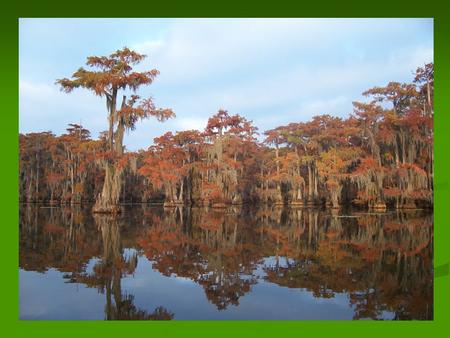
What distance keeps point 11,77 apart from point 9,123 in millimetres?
435

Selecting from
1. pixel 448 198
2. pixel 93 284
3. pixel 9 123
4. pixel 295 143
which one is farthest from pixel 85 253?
pixel 295 143

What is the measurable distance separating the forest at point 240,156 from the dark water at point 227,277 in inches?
274

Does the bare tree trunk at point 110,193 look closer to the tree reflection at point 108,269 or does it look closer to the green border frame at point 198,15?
the tree reflection at point 108,269

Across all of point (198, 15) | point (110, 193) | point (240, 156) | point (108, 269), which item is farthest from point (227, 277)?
point (240, 156)

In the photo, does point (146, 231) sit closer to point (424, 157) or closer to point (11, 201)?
point (11, 201)

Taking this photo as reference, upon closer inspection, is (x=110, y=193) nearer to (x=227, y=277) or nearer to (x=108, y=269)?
(x=108, y=269)

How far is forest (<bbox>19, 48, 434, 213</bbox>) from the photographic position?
41.8ft

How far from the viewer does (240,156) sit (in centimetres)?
2195

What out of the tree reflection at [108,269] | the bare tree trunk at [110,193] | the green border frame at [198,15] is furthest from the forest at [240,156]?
the green border frame at [198,15]

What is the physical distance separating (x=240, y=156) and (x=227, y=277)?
18.0m

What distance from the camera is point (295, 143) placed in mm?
21531

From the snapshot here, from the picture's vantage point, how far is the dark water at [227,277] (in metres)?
3.15

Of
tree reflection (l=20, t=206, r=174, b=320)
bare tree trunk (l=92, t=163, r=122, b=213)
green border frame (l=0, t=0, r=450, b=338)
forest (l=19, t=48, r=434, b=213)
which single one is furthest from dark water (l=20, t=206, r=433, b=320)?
forest (l=19, t=48, r=434, b=213)

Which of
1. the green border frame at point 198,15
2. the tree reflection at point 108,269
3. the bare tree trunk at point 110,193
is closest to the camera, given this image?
the tree reflection at point 108,269
